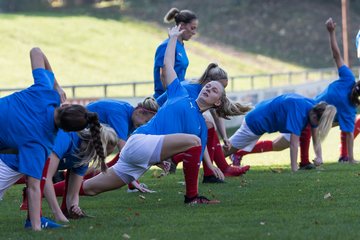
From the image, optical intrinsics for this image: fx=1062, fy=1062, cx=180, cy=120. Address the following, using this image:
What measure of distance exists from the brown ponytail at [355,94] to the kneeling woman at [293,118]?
871 mm

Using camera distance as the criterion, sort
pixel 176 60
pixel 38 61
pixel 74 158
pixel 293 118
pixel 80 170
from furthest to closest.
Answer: pixel 293 118 → pixel 176 60 → pixel 80 170 → pixel 74 158 → pixel 38 61

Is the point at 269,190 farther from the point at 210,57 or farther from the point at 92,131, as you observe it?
the point at 210,57

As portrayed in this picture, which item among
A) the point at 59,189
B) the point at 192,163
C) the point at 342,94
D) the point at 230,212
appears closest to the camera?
the point at 230,212

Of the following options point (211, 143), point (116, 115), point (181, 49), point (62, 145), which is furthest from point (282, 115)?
point (62, 145)

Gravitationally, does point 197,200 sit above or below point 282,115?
below

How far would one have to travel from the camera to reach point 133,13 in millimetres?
61875

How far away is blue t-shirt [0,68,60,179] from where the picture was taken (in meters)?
8.98

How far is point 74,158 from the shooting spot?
1021 centimetres

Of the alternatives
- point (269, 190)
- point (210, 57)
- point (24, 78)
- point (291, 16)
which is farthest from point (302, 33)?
point (269, 190)

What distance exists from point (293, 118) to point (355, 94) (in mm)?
1675

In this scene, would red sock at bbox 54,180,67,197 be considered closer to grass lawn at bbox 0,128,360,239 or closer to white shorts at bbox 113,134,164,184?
grass lawn at bbox 0,128,360,239

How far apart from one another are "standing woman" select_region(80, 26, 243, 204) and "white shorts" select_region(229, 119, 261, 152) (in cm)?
478

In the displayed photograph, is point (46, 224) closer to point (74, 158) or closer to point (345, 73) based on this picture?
point (74, 158)

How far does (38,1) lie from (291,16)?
1498cm
